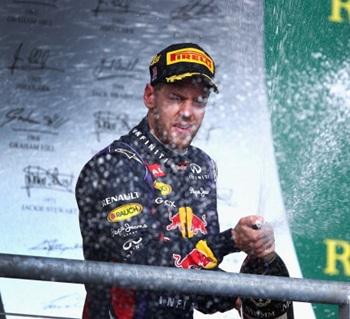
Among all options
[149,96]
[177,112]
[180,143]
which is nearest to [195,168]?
[180,143]

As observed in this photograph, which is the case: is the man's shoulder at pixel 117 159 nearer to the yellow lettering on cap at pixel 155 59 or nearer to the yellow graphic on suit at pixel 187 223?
the yellow graphic on suit at pixel 187 223

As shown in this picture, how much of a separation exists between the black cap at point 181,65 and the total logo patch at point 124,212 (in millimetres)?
484

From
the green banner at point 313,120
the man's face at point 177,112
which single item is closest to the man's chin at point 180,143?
the man's face at point 177,112

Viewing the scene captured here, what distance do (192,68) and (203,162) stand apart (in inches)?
16.3

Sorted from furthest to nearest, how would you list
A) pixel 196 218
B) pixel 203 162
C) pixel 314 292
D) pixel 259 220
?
1. pixel 203 162
2. pixel 196 218
3. pixel 259 220
4. pixel 314 292

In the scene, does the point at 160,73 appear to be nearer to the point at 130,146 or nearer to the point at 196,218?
the point at 130,146

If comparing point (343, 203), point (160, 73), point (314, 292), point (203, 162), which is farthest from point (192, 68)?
point (314, 292)

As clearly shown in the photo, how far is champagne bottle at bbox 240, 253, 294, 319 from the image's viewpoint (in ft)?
10.6

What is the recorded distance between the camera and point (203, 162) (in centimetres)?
379

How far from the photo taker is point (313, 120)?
13.5 ft

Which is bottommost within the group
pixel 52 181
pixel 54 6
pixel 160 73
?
pixel 52 181

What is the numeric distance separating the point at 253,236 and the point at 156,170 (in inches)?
17.9

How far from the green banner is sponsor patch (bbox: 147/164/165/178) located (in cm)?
69

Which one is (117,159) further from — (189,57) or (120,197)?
(189,57)
